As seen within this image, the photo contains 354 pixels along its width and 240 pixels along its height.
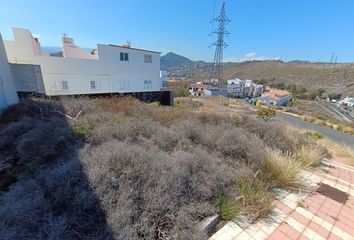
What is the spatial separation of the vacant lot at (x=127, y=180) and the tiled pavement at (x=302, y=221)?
6.6 inches

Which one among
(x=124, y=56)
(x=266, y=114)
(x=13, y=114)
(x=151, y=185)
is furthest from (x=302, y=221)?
(x=124, y=56)

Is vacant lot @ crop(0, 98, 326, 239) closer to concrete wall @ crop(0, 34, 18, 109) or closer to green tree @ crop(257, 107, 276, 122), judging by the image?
green tree @ crop(257, 107, 276, 122)

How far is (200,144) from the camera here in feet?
12.0

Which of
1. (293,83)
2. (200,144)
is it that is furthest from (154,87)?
(293,83)

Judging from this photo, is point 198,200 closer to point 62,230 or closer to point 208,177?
point 208,177

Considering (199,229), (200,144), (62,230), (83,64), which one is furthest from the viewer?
(83,64)

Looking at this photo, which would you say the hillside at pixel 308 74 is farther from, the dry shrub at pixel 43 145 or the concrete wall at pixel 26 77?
the concrete wall at pixel 26 77

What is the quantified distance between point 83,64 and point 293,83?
7694cm

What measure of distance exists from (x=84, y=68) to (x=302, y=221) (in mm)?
16027

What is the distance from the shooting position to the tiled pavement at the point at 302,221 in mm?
2062

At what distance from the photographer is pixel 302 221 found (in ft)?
7.57

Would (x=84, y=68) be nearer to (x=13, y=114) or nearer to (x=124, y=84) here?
(x=124, y=84)

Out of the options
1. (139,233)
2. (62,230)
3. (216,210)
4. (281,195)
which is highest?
(62,230)

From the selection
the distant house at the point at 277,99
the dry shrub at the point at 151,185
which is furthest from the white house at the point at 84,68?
the distant house at the point at 277,99
